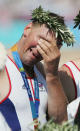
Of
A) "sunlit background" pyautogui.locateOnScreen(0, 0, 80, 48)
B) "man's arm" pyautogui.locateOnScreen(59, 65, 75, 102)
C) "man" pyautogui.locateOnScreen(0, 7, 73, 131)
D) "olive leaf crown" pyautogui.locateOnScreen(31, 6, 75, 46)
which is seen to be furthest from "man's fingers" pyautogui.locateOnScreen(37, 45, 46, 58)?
"sunlit background" pyautogui.locateOnScreen(0, 0, 80, 48)

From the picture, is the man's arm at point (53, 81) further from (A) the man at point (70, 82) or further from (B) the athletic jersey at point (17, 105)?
(A) the man at point (70, 82)

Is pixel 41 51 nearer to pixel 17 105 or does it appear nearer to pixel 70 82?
pixel 17 105

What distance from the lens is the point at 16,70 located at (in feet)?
8.21

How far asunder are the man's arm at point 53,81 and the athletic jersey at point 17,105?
0.10 metres

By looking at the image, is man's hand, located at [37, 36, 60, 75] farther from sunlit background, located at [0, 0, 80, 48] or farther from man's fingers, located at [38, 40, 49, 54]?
sunlit background, located at [0, 0, 80, 48]

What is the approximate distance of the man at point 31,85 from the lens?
7.77 ft

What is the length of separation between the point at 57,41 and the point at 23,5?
35.5 ft

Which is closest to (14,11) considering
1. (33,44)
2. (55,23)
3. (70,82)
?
(70,82)

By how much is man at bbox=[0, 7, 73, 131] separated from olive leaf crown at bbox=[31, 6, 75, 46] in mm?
22

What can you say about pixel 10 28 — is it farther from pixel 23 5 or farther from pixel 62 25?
pixel 62 25

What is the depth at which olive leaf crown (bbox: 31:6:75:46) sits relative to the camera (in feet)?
8.38

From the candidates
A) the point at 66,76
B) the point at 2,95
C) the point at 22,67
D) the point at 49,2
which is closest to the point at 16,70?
the point at 22,67

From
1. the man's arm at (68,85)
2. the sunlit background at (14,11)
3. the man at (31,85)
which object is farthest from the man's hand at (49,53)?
the sunlit background at (14,11)

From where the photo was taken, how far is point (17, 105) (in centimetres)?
239
